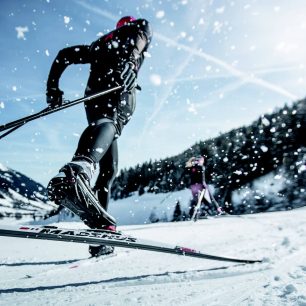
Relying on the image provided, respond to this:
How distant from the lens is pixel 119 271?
1.78 metres

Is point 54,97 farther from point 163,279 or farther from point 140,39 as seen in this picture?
point 163,279

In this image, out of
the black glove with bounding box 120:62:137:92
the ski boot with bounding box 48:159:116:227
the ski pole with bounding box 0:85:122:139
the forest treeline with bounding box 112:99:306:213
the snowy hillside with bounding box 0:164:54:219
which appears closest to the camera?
the ski boot with bounding box 48:159:116:227

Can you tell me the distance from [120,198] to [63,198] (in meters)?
50.9

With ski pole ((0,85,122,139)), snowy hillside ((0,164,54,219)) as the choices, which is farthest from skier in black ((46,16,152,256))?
snowy hillside ((0,164,54,219))

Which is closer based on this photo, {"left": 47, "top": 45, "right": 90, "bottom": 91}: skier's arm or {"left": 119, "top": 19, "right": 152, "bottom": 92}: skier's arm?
{"left": 119, "top": 19, "right": 152, "bottom": 92}: skier's arm

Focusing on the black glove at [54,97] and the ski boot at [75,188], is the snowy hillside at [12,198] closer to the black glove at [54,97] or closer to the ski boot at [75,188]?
the ski boot at [75,188]

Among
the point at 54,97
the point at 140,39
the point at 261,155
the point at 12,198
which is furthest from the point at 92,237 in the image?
the point at 261,155

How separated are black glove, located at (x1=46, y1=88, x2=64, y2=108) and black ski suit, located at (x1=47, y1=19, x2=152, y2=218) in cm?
5

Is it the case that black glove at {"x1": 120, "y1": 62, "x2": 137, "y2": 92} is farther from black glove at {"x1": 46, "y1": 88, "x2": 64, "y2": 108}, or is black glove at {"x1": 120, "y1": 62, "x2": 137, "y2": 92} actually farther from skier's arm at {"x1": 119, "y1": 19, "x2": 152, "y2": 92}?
black glove at {"x1": 46, "y1": 88, "x2": 64, "y2": 108}

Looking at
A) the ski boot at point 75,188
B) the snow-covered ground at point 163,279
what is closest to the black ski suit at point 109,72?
the ski boot at point 75,188

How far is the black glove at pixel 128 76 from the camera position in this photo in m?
2.25

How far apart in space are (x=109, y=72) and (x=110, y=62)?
90 mm

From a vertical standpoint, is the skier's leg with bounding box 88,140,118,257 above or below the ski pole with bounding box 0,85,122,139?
below

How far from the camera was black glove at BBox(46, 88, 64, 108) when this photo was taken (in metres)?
2.51
